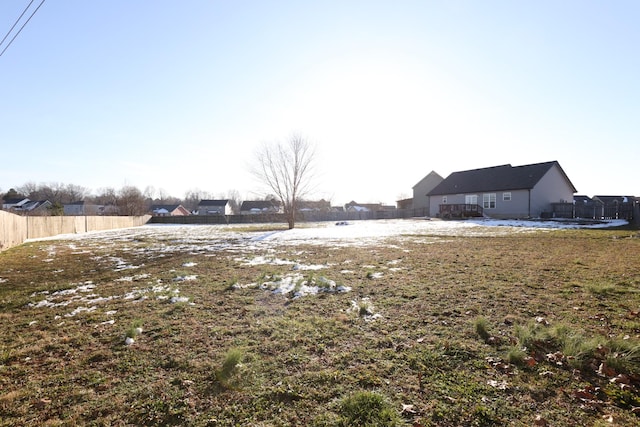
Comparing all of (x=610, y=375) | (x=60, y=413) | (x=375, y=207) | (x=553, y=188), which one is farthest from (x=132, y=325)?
(x=375, y=207)

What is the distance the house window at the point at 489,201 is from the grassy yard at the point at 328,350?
2723 centimetres

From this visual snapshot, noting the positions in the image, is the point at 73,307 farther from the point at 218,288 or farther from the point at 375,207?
the point at 375,207

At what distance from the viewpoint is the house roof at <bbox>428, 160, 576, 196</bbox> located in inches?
1124

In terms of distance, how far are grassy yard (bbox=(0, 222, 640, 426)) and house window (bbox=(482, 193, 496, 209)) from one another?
2723 centimetres

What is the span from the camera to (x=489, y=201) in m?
31.5

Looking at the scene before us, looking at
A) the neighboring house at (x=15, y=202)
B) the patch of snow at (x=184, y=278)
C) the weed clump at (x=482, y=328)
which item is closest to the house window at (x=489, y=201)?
the weed clump at (x=482, y=328)

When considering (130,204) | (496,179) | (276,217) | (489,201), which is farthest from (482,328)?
(130,204)

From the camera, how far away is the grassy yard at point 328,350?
2.44m

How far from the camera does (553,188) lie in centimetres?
2931

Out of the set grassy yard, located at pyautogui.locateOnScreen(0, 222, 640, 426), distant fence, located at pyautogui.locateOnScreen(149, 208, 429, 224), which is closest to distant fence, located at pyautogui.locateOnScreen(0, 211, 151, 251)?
distant fence, located at pyautogui.locateOnScreen(149, 208, 429, 224)

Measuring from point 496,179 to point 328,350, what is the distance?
3469 centimetres

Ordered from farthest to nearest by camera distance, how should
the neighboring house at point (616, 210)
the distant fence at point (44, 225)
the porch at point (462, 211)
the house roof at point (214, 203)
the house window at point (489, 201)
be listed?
the house roof at point (214, 203) → the house window at point (489, 201) → the porch at point (462, 211) → the neighboring house at point (616, 210) → the distant fence at point (44, 225)

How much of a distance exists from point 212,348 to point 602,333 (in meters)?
4.74

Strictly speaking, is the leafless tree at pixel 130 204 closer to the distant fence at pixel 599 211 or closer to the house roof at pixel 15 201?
the house roof at pixel 15 201
